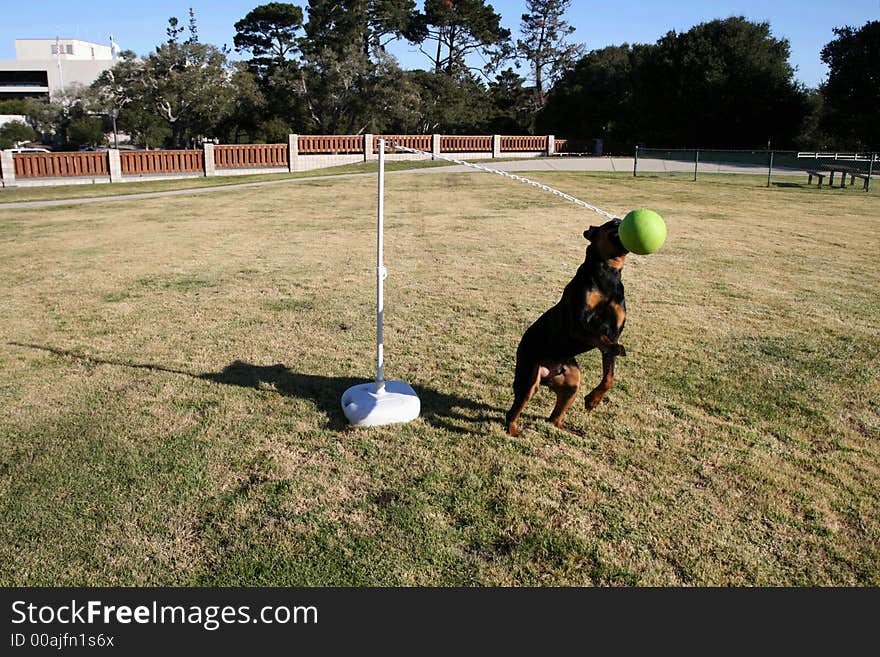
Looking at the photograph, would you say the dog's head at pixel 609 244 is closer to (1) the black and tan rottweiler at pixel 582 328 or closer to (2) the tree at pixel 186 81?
(1) the black and tan rottweiler at pixel 582 328

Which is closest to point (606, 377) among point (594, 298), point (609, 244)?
point (594, 298)

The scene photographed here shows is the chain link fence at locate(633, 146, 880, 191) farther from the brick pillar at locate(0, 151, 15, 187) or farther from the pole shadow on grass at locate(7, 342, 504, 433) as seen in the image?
the brick pillar at locate(0, 151, 15, 187)

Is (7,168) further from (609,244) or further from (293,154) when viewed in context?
(609,244)

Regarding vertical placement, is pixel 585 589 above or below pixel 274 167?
below

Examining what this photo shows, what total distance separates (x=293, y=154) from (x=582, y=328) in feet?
104

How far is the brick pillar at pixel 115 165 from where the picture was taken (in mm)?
28672

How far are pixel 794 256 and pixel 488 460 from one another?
10.1m

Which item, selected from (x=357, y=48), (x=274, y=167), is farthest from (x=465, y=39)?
(x=274, y=167)

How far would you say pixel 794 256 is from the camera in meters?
12.3

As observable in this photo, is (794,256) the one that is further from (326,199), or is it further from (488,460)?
(326,199)

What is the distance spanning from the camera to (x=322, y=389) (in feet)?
19.2

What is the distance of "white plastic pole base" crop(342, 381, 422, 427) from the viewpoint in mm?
5051

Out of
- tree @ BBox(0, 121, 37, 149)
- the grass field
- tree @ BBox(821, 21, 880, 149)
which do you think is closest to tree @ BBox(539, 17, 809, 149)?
tree @ BBox(821, 21, 880, 149)

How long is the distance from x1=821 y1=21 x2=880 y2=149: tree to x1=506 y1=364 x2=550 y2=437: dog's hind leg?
4334 centimetres
